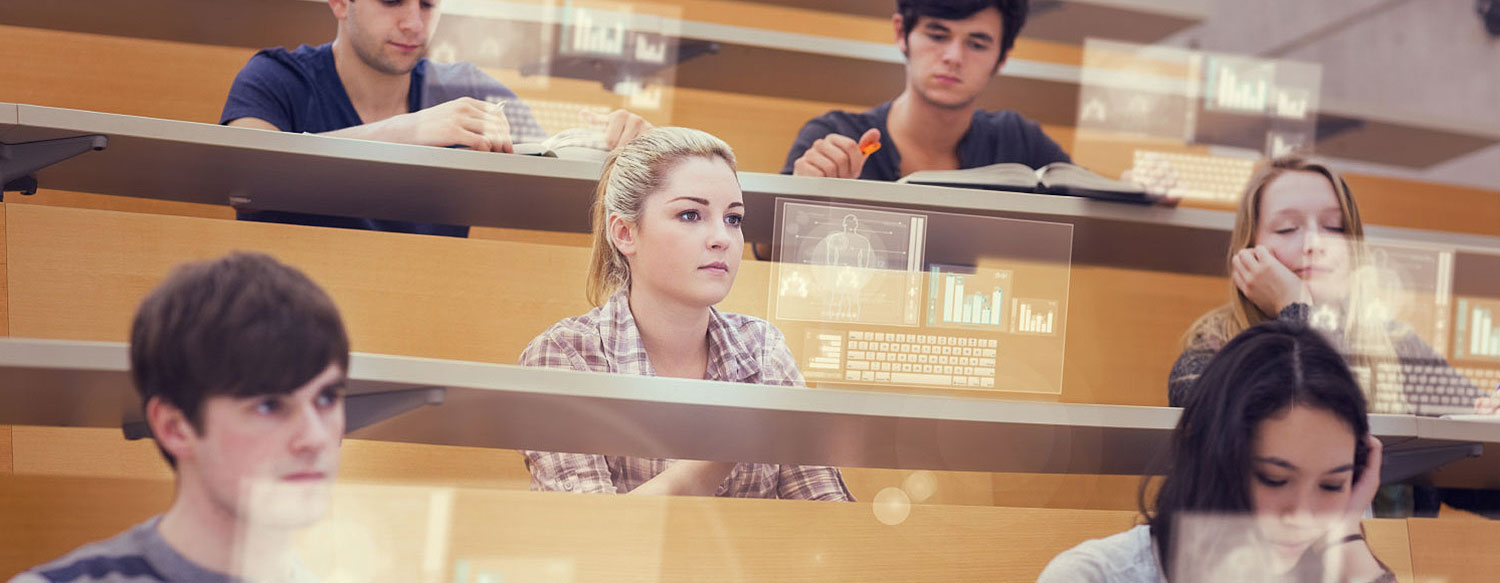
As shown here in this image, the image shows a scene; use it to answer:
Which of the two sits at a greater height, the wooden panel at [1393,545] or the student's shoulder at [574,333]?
the student's shoulder at [574,333]

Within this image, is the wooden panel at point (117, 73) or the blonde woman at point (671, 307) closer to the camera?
the blonde woman at point (671, 307)

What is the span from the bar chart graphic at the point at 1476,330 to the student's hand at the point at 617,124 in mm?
852

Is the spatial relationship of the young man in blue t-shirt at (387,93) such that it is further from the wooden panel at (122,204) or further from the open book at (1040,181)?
the open book at (1040,181)

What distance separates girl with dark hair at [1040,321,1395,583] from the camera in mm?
970

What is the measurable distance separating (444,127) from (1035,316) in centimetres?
59

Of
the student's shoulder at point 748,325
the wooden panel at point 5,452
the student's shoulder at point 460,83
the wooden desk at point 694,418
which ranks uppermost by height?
the student's shoulder at point 460,83

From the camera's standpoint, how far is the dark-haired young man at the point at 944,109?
57.3 inches

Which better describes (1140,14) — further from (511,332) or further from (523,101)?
(511,332)

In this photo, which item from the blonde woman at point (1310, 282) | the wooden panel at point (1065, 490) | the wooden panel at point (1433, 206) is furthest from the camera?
the wooden panel at point (1433, 206)

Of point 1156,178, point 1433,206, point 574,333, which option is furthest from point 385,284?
point 1433,206

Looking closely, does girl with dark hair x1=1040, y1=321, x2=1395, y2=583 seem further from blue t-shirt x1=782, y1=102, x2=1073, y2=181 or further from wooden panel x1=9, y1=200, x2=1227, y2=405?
blue t-shirt x1=782, y1=102, x2=1073, y2=181

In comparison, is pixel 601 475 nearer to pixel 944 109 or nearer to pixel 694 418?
pixel 694 418

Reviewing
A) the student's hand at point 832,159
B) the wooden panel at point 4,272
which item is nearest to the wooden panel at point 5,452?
the wooden panel at point 4,272

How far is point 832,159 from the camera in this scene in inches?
50.0
